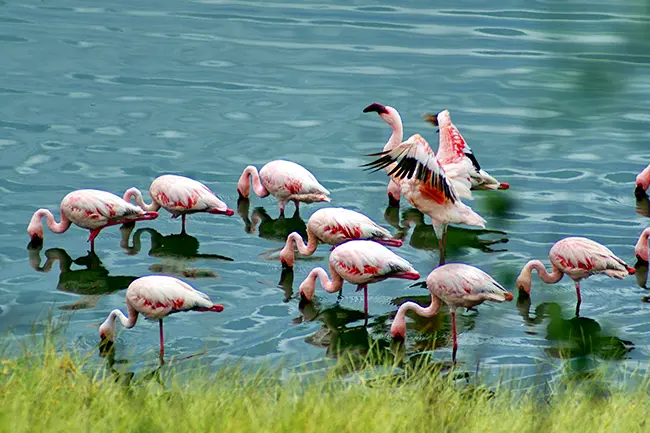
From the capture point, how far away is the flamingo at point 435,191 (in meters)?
8.10

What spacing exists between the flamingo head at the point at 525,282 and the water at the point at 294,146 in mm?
130

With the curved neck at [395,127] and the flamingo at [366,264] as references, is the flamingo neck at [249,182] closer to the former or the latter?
the curved neck at [395,127]

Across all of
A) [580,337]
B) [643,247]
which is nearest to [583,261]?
[580,337]

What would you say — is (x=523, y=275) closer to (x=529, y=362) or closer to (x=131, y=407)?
(x=529, y=362)

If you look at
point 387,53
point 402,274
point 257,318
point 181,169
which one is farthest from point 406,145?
point 387,53

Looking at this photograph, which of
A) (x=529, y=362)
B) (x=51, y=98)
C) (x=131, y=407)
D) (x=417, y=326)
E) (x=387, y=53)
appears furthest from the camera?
(x=387, y=53)

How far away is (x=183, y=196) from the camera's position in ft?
31.2

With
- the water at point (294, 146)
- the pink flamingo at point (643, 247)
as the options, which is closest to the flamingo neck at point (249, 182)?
the water at point (294, 146)

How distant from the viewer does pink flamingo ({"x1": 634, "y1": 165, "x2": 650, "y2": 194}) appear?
10.7 m

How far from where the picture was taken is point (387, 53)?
1595 centimetres

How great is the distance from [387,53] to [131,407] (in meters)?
12.2

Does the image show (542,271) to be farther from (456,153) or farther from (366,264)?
(456,153)

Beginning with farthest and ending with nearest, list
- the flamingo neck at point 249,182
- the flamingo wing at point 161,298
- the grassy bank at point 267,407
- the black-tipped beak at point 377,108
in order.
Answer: the flamingo neck at point 249,182 → the black-tipped beak at point 377,108 → the flamingo wing at point 161,298 → the grassy bank at point 267,407

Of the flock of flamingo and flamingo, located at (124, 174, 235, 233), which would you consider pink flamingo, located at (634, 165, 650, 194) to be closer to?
the flock of flamingo
